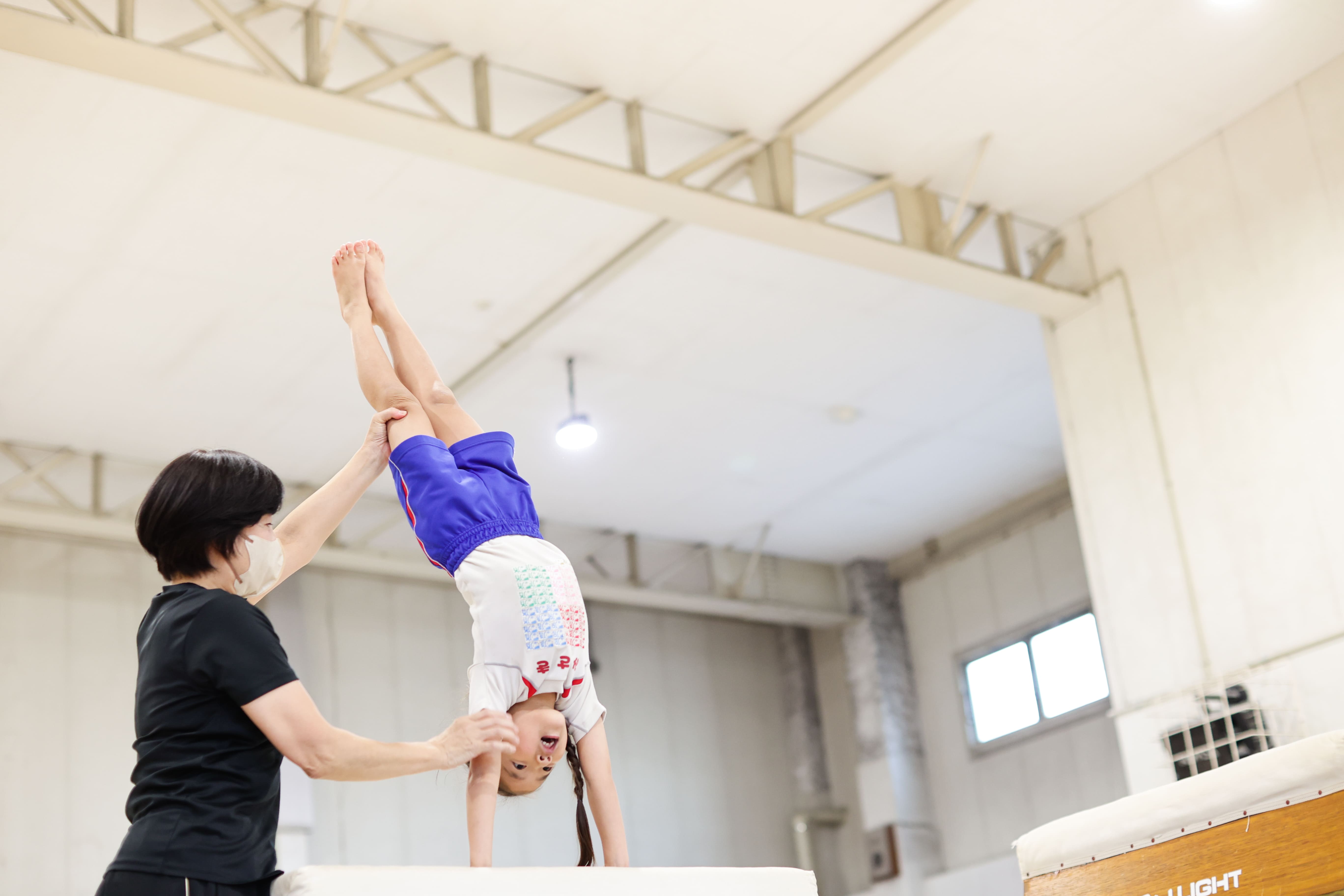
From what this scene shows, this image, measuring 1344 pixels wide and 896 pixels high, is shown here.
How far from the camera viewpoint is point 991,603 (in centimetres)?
1316

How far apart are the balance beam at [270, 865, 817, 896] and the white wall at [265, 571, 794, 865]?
7847mm

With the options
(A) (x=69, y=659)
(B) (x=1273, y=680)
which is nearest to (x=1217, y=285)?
(B) (x=1273, y=680)

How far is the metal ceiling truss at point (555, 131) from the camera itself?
229 inches

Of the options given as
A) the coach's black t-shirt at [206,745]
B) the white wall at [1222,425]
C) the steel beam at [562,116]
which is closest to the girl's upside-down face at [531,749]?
the coach's black t-shirt at [206,745]

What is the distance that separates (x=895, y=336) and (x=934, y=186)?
5.43 feet

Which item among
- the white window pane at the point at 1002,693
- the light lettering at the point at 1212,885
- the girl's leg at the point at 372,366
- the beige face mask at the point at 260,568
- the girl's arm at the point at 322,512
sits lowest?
the light lettering at the point at 1212,885

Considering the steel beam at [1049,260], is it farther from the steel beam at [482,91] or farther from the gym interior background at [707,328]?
the steel beam at [482,91]

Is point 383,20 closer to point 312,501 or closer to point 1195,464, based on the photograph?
point 312,501

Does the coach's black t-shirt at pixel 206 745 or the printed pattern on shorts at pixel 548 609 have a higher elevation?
the printed pattern on shorts at pixel 548 609

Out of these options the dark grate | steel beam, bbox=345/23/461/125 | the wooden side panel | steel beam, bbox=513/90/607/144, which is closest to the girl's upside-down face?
→ the wooden side panel

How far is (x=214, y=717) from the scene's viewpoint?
229 centimetres

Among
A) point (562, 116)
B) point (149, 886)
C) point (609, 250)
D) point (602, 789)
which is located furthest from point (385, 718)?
point (149, 886)

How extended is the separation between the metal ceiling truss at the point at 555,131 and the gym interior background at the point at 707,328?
0.08 feet

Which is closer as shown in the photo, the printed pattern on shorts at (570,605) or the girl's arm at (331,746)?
the girl's arm at (331,746)
